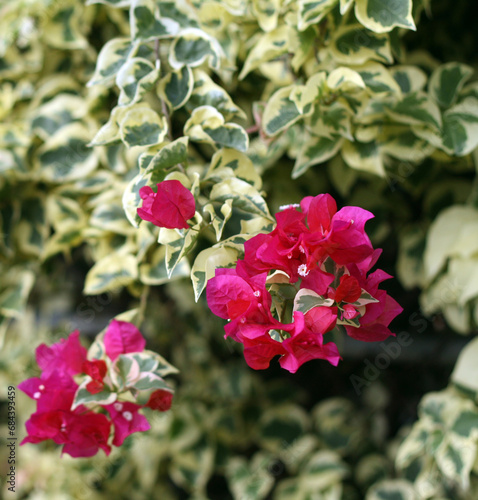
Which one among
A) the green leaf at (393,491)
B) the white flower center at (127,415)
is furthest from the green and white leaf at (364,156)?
the green leaf at (393,491)

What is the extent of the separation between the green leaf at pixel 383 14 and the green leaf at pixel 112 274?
474 mm

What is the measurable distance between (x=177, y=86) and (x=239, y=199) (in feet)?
0.68

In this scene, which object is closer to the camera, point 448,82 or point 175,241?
point 175,241

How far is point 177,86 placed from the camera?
0.66 metres

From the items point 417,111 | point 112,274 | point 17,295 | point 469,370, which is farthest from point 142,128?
point 469,370

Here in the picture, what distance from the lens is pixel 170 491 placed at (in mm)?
1167

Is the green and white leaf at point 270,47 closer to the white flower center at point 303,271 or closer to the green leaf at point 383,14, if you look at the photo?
the green leaf at point 383,14

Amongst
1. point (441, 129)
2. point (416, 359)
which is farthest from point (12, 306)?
point (416, 359)

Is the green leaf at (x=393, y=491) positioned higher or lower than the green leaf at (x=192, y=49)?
lower

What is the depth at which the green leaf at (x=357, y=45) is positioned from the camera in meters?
0.67

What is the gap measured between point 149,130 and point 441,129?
0.44 metres

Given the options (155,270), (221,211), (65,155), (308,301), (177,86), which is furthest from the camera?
(65,155)

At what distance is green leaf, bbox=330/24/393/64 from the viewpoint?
67 centimetres

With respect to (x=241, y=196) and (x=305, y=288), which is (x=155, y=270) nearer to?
(x=241, y=196)
